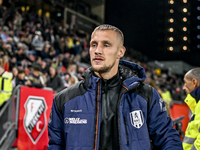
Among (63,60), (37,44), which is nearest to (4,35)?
(37,44)

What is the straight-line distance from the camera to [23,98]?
5.24 metres

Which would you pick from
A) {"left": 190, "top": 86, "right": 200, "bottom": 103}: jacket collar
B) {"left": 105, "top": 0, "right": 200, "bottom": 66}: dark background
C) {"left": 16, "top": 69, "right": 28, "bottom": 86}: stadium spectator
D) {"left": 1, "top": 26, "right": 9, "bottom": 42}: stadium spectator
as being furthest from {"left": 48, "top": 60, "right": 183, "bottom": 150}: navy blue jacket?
{"left": 105, "top": 0, "right": 200, "bottom": 66}: dark background

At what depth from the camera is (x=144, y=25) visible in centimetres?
2905

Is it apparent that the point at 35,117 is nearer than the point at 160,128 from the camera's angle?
No

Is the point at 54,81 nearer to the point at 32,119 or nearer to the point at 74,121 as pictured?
the point at 32,119

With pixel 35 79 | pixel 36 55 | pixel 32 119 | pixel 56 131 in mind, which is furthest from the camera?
pixel 36 55

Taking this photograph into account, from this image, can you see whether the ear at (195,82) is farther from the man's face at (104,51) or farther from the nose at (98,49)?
the nose at (98,49)

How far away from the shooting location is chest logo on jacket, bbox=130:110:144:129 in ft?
7.09

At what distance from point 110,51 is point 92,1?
26.3 m

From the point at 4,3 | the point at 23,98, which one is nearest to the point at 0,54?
the point at 23,98

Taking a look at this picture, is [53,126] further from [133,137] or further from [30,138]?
[30,138]

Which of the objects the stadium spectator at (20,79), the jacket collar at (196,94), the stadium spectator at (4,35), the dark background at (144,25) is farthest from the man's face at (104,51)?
the dark background at (144,25)

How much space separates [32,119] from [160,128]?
364 centimetres

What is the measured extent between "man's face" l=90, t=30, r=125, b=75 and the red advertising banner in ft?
10.7
